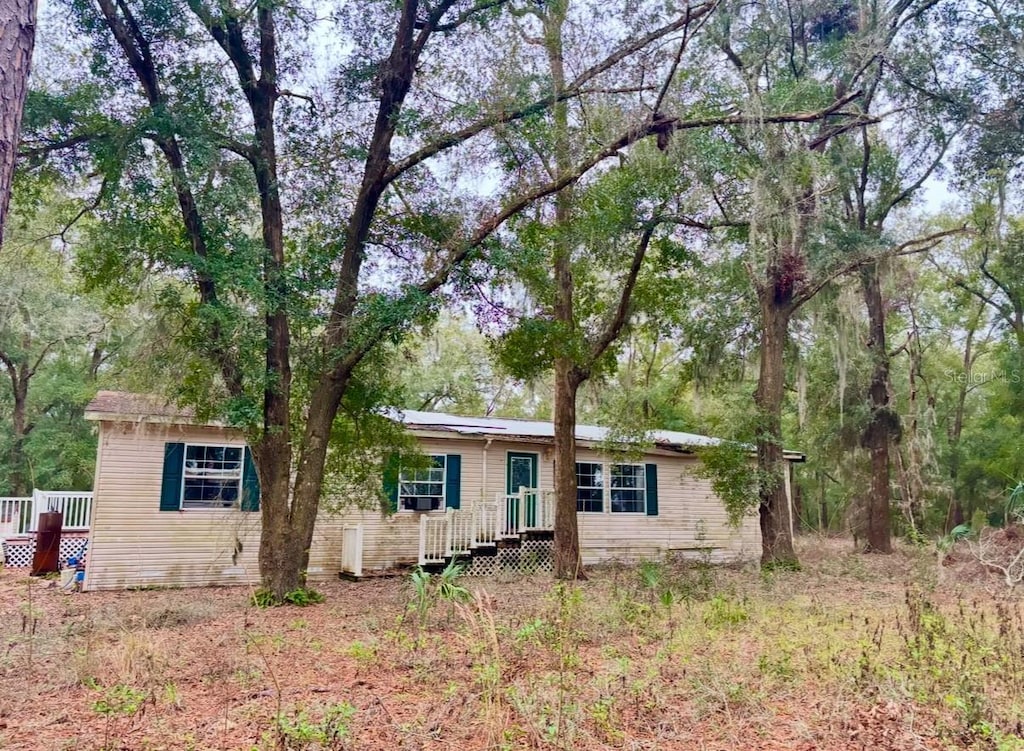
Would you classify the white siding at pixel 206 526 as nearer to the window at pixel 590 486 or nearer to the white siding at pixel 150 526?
the white siding at pixel 150 526

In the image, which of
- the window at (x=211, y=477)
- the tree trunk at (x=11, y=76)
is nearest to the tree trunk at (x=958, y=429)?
the window at (x=211, y=477)

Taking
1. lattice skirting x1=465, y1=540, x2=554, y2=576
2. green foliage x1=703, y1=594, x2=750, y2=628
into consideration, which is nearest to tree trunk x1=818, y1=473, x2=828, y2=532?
lattice skirting x1=465, y1=540, x2=554, y2=576

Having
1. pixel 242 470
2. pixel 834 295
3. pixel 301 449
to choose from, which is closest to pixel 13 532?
pixel 242 470

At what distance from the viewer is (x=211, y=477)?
36.9ft

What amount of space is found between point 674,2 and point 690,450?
29.8 feet

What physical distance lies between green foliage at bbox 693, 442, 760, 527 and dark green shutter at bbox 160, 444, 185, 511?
9.38 metres

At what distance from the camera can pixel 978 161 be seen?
13.8 metres

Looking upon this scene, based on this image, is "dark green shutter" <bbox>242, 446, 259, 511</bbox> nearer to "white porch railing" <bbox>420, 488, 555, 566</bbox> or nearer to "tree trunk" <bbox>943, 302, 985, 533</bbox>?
"white porch railing" <bbox>420, 488, 555, 566</bbox>

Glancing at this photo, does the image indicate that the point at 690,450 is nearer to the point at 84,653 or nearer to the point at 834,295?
the point at 834,295

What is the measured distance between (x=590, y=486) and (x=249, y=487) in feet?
23.2

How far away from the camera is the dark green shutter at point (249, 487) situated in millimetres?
11242

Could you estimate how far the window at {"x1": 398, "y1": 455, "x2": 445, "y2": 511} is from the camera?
42.3ft

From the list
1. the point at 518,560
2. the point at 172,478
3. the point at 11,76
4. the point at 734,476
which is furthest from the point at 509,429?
the point at 11,76

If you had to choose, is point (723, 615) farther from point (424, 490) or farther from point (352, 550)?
point (424, 490)
